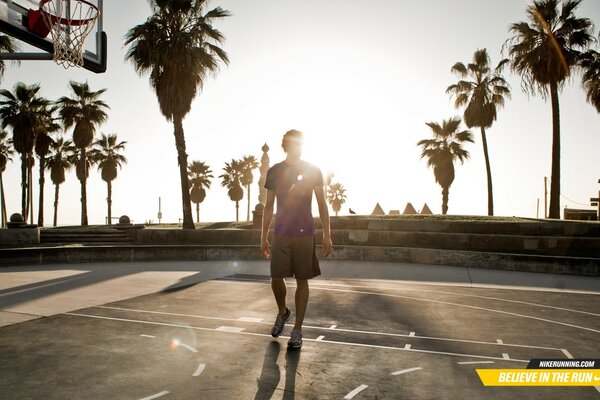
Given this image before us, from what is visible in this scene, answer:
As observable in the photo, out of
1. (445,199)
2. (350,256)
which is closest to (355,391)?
(350,256)

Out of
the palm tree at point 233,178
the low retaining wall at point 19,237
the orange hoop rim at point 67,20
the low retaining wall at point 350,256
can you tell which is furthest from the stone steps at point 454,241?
the palm tree at point 233,178

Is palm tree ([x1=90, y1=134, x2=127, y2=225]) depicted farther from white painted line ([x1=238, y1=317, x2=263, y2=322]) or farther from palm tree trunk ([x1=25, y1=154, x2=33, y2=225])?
white painted line ([x1=238, y1=317, x2=263, y2=322])

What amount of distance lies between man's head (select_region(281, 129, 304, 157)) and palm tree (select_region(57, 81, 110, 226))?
34751 mm

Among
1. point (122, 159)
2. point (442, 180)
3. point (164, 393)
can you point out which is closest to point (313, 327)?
point (164, 393)

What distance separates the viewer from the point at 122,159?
48.8 metres

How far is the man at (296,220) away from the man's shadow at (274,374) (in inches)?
8.1

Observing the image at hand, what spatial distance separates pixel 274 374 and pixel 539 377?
2275mm

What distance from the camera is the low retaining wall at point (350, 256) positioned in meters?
12.1

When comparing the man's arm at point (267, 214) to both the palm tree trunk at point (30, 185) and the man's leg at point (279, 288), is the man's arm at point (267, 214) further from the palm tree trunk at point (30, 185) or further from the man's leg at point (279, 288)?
the palm tree trunk at point (30, 185)

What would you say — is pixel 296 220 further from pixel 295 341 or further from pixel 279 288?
pixel 295 341

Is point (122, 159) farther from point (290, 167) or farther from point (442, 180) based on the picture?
point (290, 167)

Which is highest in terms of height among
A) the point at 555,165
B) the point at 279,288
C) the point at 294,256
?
the point at 555,165

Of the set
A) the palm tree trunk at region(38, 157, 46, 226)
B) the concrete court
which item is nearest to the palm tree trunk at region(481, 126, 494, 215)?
the concrete court

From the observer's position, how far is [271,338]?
4.90m
